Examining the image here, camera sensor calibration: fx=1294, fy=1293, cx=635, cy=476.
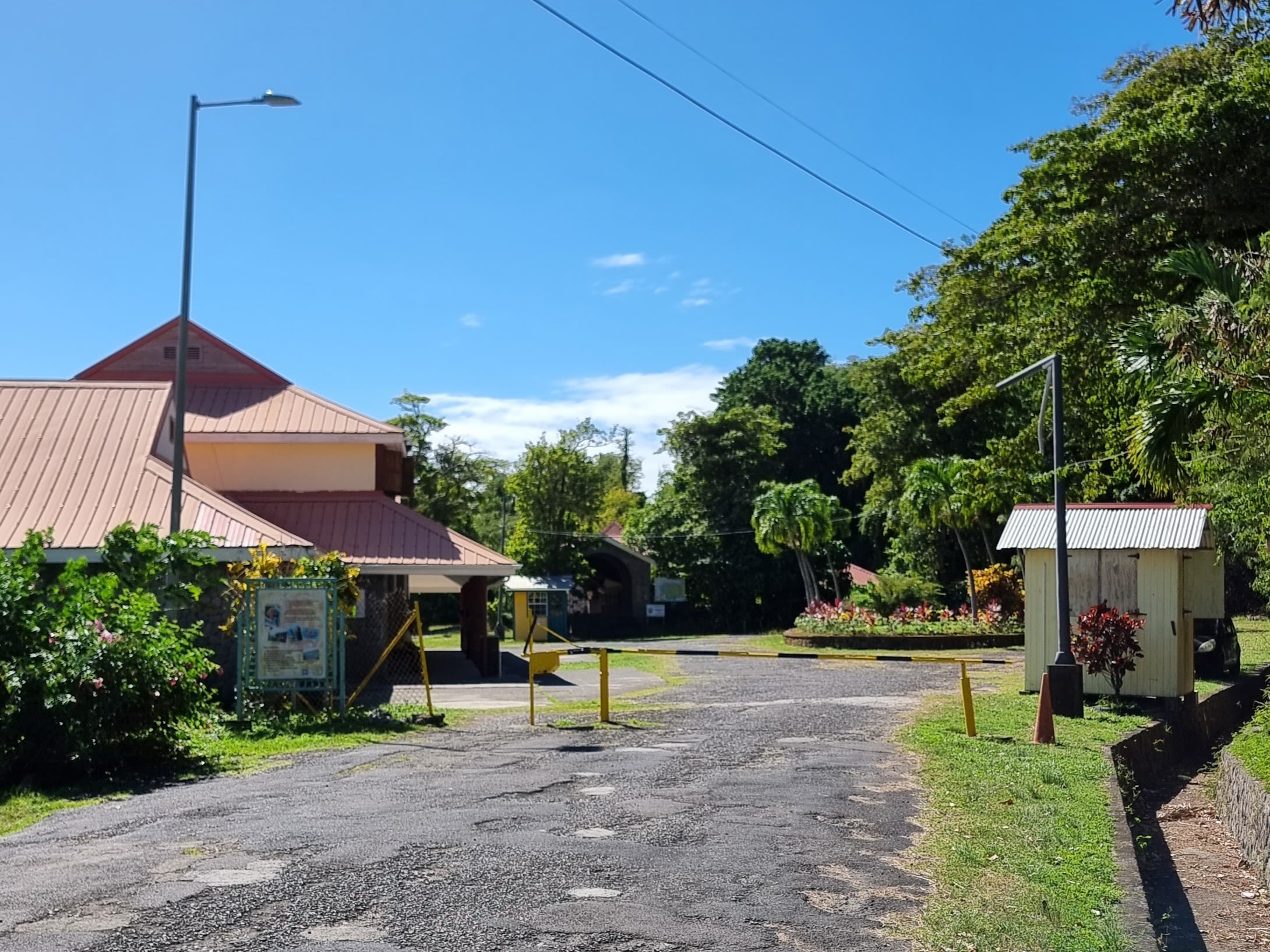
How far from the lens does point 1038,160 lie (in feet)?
86.7

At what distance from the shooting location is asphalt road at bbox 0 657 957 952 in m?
6.60

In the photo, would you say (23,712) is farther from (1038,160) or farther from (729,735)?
(1038,160)

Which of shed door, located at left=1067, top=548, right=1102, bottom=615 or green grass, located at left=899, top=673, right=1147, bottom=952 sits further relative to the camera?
shed door, located at left=1067, top=548, right=1102, bottom=615

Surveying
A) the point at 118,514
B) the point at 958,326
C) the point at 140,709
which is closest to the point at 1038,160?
the point at 958,326

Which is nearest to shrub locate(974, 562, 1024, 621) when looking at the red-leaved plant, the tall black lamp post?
the red-leaved plant

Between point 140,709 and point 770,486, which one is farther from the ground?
point 770,486

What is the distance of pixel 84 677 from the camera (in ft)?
40.9

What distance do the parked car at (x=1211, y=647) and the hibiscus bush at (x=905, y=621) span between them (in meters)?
11.8

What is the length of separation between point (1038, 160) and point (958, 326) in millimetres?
5145

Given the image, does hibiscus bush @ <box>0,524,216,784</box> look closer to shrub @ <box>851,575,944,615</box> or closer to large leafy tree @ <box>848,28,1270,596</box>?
large leafy tree @ <box>848,28,1270,596</box>

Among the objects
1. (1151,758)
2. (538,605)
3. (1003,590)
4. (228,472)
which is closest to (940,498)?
(1003,590)

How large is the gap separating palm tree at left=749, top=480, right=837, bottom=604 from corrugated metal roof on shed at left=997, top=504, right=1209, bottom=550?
2619 centimetres

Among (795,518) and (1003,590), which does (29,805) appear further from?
(795,518)

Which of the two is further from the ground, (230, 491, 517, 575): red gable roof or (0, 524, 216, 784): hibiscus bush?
(230, 491, 517, 575): red gable roof
